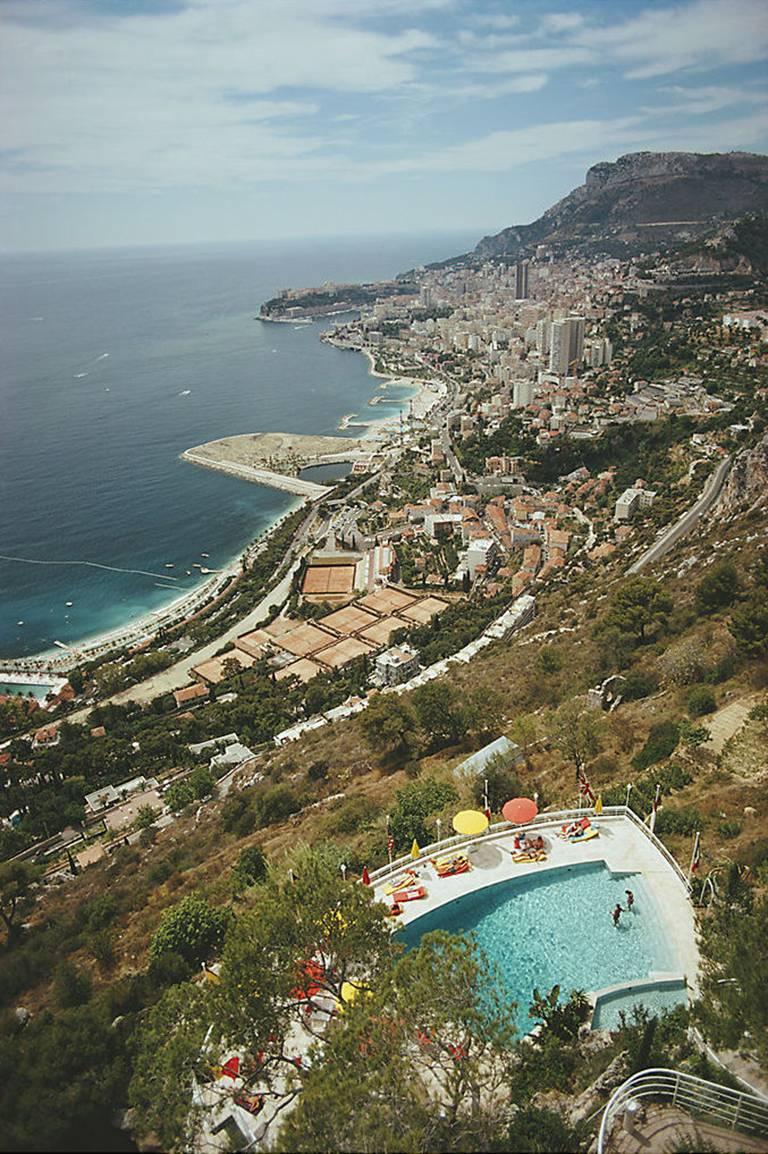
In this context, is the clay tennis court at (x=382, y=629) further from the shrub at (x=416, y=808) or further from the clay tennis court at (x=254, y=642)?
the shrub at (x=416, y=808)

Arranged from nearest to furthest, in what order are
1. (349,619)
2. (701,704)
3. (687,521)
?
1. (701,704)
2. (687,521)
3. (349,619)

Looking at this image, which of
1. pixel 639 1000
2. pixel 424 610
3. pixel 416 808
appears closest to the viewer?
pixel 639 1000

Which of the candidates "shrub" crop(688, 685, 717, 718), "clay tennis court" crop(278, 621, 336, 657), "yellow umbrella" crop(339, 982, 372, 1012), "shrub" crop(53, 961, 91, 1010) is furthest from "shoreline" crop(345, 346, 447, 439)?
"yellow umbrella" crop(339, 982, 372, 1012)

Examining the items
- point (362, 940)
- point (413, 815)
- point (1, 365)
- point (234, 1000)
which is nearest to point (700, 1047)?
point (362, 940)

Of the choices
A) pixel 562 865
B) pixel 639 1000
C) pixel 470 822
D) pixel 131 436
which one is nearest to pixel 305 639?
pixel 470 822

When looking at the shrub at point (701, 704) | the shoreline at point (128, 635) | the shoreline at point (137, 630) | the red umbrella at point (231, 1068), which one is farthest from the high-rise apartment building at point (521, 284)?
the red umbrella at point (231, 1068)

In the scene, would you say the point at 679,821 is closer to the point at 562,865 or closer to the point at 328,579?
the point at 562,865
